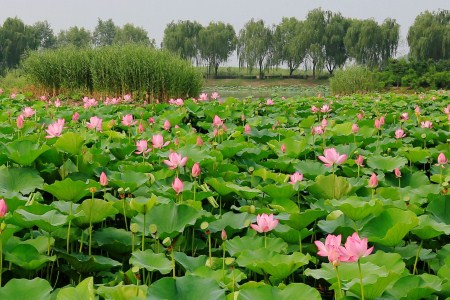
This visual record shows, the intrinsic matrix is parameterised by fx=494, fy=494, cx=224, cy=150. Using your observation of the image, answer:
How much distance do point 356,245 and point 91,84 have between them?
31.2 feet

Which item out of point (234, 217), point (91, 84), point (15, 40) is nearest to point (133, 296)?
point (234, 217)

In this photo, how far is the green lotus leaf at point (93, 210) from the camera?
56.0 inches

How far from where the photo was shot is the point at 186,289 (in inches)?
40.2

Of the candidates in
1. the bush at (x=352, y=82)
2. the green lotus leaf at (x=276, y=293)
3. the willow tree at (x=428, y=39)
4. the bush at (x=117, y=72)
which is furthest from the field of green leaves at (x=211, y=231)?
the willow tree at (x=428, y=39)

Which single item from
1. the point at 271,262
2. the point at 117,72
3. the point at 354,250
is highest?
the point at 117,72

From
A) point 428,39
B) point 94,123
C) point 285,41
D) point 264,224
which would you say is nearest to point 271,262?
point 264,224

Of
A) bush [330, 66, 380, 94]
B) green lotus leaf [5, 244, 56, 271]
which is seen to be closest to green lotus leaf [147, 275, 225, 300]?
green lotus leaf [5, 244, 56, 271]

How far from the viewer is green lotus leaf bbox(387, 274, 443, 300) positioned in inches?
41.5

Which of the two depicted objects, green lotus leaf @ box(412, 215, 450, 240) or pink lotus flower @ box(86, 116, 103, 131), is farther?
pink lotus flower @ box(86, 116, 103, 131)

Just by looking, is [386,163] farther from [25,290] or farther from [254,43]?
[254,43]

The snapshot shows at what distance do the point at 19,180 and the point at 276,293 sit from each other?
1211 mm

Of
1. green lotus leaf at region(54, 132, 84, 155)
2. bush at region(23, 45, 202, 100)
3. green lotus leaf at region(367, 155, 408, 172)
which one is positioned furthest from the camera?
bush at region(23, 45, 202, 100)

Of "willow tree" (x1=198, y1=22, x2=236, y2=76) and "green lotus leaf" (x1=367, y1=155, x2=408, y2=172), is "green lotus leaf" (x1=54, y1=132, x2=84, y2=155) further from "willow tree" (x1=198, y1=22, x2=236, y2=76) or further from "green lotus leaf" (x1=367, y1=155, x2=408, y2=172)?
"willow tree" (x1=198, y1=22, x2=236, y2=76)

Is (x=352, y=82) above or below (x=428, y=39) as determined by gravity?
below
